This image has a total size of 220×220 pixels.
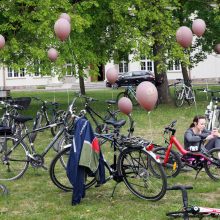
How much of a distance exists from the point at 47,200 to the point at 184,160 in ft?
7.36

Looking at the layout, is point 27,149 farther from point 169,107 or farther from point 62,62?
point 169,107

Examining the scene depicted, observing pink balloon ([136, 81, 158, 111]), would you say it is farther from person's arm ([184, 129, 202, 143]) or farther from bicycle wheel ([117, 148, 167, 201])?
person's arm ([184, 129, 202, 143])

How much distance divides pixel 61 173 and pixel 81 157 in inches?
45.1

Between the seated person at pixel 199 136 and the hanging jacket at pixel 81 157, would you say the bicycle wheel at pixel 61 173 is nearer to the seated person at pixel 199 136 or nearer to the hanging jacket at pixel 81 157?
the hanging jacket at pixel 81 157

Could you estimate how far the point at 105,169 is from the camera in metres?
7.05

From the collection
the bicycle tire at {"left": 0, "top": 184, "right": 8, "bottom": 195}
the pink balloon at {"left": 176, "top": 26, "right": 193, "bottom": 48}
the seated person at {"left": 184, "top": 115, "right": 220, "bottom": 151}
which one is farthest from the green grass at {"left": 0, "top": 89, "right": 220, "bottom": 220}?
the pink balloon at {"left": 176, "top": 26, "right": 193, "bottom": 48}

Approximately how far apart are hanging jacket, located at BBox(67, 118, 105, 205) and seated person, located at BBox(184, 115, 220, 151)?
1.98 m

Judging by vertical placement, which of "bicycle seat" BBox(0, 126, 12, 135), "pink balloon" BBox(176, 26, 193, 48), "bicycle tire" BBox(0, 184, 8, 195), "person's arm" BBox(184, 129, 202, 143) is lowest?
"bicycle tire" BBox(0, 184, 8, 195)

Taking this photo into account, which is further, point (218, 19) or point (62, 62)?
point (218, 19)

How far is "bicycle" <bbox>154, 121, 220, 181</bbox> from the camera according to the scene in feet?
24.9

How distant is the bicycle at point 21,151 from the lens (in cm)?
797

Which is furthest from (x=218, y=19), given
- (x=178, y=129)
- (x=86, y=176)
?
(x=86, y=176)

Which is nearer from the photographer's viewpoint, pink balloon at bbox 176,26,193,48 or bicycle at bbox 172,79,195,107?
pink balloon at bbox 176,26,193,48

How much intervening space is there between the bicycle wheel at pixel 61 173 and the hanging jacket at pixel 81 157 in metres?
0.42
